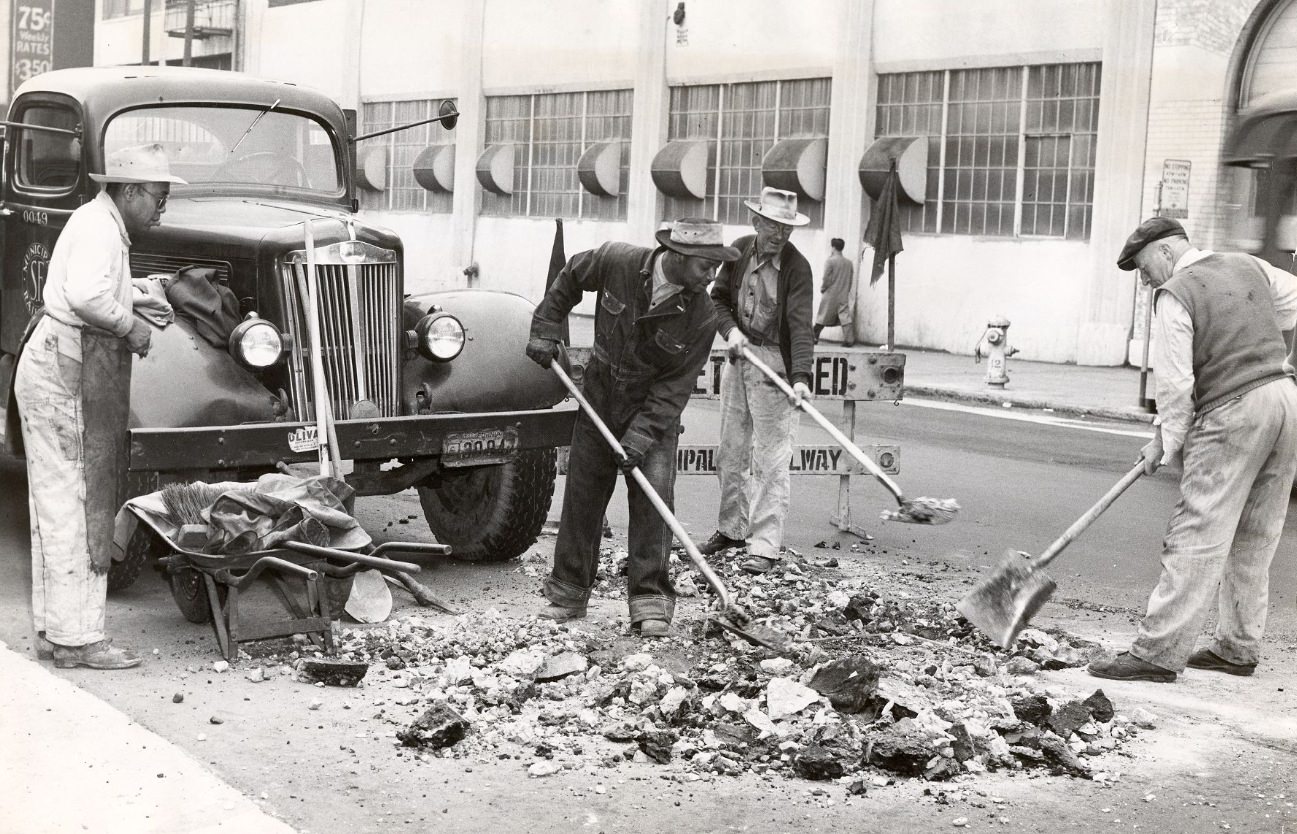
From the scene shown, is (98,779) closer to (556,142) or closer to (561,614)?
(561,614)

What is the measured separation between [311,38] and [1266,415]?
34.3 meters

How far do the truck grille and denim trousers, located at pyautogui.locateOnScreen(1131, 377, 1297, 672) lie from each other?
3.57 meters

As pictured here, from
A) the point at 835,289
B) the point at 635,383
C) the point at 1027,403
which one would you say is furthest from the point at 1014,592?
the point at 835,289

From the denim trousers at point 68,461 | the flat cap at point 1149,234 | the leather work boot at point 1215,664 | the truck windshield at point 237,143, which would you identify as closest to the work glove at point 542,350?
the denim trousers at point 68,461

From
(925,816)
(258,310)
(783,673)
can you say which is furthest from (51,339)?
(925,816)

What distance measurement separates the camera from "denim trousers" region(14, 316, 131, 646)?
6.12m

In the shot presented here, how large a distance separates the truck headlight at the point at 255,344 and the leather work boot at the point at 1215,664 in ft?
13.6

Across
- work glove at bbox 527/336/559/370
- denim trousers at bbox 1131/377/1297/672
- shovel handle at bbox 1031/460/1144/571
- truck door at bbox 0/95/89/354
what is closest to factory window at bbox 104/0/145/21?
truck door at bbox 0/95/89/354

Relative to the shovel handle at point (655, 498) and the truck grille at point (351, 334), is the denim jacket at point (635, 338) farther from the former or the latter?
the truck grille at point (351, 334)

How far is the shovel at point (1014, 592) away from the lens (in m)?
6.54

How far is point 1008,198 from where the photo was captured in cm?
2288

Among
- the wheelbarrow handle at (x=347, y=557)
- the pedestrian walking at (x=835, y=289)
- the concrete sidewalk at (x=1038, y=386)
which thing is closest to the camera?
the wheelbarrow handle at (x=347, y=557)

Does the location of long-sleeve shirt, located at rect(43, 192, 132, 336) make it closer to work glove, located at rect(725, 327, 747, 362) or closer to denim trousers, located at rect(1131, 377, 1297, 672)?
work glove, located at rect(725, 327, 747, 362)

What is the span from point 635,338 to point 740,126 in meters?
20.7
